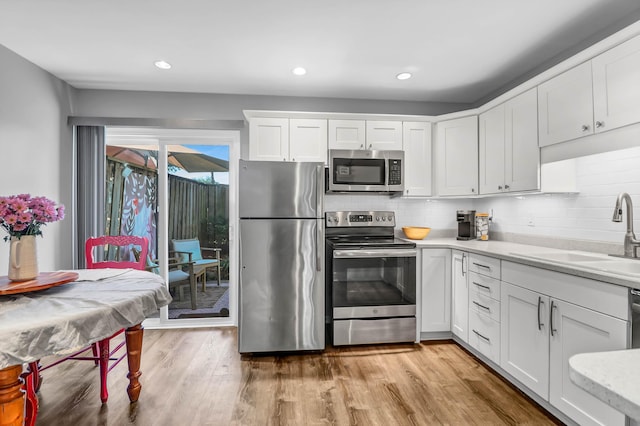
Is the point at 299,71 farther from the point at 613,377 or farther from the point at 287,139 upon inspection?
the point at 613,377

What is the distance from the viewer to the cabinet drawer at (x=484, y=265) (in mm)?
2412

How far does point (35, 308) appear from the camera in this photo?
1.39 m

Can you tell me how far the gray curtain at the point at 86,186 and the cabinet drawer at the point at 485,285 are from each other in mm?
3590

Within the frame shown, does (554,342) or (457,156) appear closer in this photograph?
(554,342)

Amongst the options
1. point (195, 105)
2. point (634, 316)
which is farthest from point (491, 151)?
point (195, 105)

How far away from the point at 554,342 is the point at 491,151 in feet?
5.76

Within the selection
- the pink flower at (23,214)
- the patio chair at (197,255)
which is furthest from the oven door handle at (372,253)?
the pink flower at (23,214)

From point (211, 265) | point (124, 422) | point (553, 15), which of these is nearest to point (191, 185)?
point (211, 265)

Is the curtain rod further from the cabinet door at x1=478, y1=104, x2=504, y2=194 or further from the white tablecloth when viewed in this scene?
the cabinet door at x1=478, y1=104, x2=504, y2=194

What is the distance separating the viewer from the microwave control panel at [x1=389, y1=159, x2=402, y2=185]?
3.29 metres

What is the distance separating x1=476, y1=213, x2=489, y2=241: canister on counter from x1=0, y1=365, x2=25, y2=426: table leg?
3512 mm

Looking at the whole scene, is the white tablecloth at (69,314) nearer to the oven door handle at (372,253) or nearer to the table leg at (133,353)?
the table leg at (133,353)

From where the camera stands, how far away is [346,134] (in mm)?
3344

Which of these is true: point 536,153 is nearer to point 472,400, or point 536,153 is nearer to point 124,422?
point 472,400
